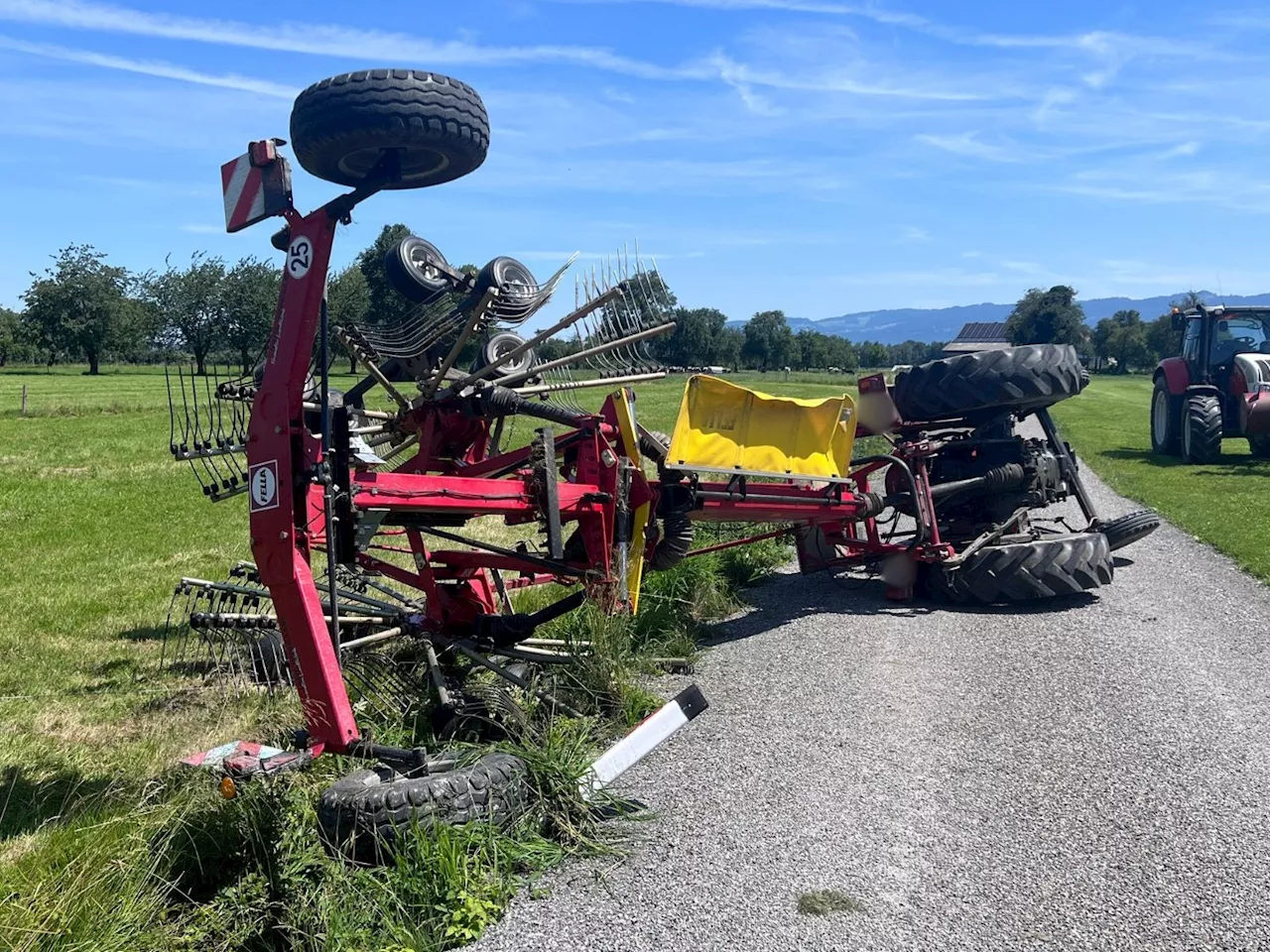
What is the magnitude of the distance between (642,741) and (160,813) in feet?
5.79

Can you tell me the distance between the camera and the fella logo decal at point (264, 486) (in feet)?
12.9

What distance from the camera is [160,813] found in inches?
147

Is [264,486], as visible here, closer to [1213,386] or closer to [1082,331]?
[1213,386]

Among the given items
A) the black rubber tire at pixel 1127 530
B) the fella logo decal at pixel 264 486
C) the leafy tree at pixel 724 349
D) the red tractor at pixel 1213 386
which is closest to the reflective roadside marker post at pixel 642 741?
the fella logo decal at pixel 264 486

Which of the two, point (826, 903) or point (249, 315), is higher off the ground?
point (249, 315)

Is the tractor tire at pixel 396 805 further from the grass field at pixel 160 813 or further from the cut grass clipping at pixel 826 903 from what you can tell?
the cut grass clipping at pixel 826 903

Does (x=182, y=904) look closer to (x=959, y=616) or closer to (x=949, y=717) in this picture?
(x=949, y=717)

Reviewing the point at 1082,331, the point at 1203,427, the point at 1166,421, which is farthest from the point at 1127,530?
the point at 1082,331

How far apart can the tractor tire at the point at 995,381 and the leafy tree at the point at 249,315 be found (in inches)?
192

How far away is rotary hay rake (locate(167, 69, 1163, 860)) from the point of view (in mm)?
3918

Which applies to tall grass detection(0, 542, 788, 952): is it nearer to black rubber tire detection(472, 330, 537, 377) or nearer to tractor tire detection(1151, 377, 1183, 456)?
black rubber tire detection(472, 330, 537, 377)

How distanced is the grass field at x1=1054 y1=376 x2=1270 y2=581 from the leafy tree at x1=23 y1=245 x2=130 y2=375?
240 ft

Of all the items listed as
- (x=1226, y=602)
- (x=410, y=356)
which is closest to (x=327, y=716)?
(x=410, y=356)

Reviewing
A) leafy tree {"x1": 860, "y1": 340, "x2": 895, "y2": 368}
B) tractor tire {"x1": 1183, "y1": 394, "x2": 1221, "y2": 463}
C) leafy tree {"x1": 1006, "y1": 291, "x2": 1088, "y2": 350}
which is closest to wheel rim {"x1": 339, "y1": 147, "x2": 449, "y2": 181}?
tractor tire {"x1": 1183, "y1": 394, "x2": 1221, "y2": 463}
